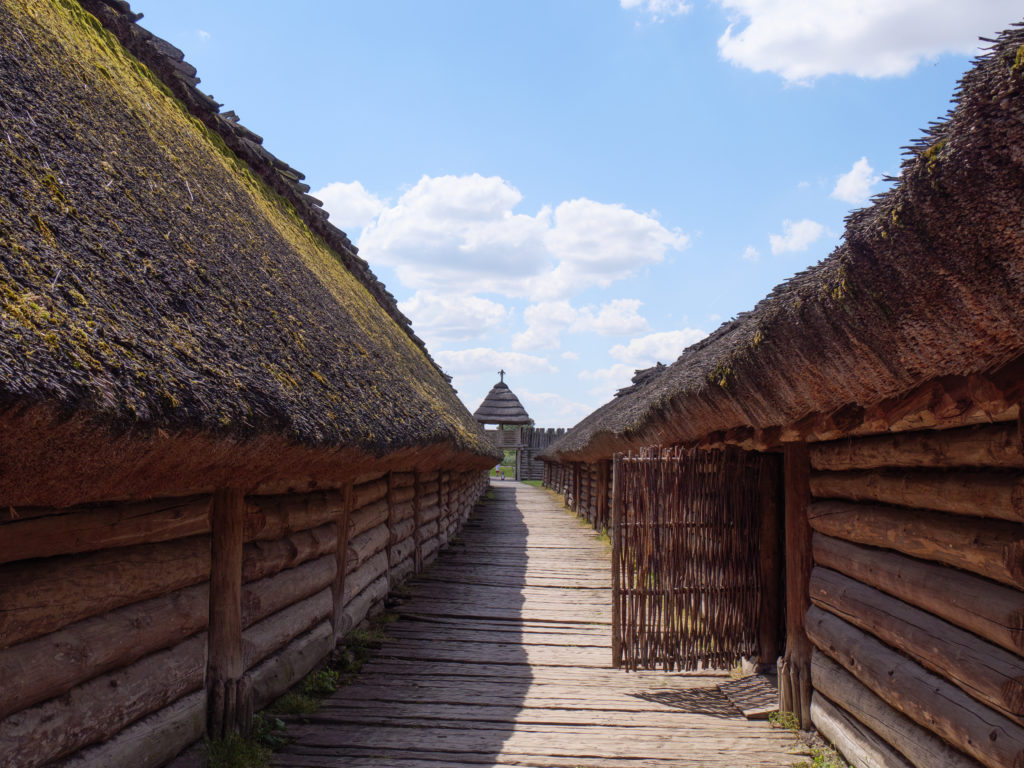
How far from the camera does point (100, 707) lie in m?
2.62

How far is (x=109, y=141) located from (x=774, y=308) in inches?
126

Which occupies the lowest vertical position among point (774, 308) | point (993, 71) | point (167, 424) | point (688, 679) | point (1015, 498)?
point (688, 679)

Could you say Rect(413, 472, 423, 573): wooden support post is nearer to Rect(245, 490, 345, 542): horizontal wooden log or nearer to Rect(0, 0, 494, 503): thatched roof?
Rect(0, 0, 494, 503): thatched roof

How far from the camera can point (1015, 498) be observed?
7.90 ft

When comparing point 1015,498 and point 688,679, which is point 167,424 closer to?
point 1015,498

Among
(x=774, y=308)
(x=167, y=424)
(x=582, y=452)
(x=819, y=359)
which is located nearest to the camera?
(x=167, y=424)

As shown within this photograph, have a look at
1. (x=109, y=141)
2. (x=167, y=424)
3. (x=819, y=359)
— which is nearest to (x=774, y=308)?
(x=819, y=359)

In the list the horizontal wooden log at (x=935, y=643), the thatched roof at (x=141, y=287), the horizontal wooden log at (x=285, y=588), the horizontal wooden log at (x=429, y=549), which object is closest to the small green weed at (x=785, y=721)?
the horizontal wooden log at (x=935, y=643)

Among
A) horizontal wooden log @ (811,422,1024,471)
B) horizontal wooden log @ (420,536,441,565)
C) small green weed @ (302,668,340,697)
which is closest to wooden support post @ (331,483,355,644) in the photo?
small green weed @ (302,668,340,697)

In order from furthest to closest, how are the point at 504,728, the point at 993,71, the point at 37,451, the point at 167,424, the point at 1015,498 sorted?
the point at 504,728
the point at 1015,498
the point at 167,424
the point at 37,451
the point at 993,71

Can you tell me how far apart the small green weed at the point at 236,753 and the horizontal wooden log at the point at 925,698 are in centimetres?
285

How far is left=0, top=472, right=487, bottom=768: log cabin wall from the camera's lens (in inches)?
90.7

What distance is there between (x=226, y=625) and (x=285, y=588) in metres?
0.83

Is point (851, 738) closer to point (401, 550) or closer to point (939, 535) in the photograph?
point (939, 535)
